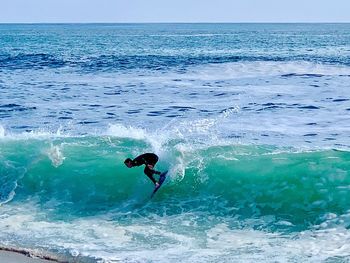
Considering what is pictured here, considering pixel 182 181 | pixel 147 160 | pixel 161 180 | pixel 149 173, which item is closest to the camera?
pixel 147 160

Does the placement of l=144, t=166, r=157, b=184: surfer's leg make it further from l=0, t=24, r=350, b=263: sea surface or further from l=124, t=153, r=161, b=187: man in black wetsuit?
l=0, t=24, r=350, b=263: sea surface

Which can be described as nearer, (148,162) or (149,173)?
(148,162)

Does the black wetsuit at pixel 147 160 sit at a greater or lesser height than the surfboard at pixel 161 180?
greater

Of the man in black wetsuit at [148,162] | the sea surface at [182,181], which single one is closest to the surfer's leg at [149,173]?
the man in black wetsuit at [148,162]

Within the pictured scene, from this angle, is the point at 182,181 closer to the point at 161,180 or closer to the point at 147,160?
the point at 161,180

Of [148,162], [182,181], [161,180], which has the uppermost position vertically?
[148,162]

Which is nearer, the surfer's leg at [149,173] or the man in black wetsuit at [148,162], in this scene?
the man in black wetsuit at [148,162]

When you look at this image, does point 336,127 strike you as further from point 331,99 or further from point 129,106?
point 129,106

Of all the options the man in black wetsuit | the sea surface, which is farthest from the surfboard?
the sea surface

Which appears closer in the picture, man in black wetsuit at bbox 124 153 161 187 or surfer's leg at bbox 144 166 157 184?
man in black wetsuit at bbox 124 153 161 187

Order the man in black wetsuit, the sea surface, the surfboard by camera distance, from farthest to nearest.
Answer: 1. the surfboard
2. the man in black wetsuit
3. the sea surface

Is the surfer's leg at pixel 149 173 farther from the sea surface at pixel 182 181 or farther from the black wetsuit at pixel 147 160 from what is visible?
the sea surface at pixel 182 181

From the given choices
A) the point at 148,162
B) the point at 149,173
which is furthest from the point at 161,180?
the point at 148,162

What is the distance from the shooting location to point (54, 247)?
38.7 feet
